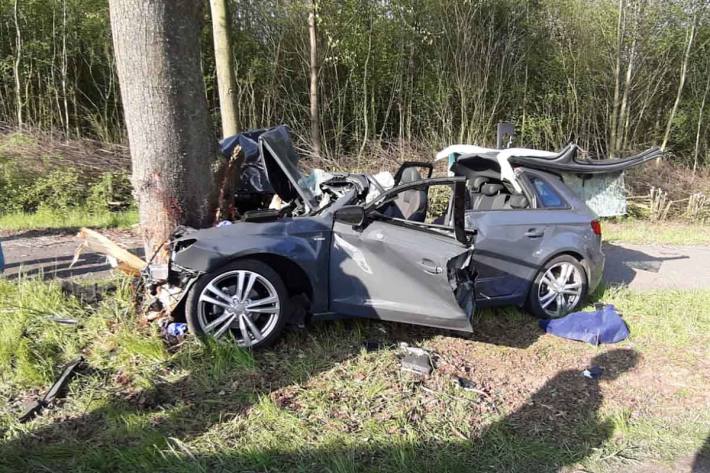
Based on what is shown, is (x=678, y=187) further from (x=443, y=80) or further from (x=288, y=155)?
(x=288, y=155)

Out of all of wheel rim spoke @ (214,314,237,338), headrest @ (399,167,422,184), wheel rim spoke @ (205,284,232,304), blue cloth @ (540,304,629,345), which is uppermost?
headrest @ (399,167,422,184)

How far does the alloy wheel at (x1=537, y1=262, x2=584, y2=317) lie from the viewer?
17.0ft

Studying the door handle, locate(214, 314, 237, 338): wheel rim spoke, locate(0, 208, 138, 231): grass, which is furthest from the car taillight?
locate(0, 208, 138, 231): grass

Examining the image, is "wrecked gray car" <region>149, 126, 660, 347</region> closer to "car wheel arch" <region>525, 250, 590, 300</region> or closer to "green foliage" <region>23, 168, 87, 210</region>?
"car wheel arch" <region>525, 250, 590, 300</region>

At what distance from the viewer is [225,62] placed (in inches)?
353

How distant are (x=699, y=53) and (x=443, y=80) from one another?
7230 millimetres

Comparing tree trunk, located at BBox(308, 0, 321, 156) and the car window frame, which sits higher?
tree trunk, located at BBox(308, 0, 321, 156)

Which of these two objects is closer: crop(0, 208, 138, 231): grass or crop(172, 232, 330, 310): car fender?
crop(172, 232, 330, 310): car fender

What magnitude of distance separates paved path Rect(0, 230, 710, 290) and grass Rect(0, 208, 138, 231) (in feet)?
1.54

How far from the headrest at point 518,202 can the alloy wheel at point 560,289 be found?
26.6 inches

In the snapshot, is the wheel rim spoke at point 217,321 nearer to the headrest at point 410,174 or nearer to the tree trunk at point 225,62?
the headrest at point 410,174

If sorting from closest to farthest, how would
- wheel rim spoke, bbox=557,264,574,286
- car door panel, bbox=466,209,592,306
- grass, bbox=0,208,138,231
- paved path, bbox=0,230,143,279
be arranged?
car door panel, bbox=466,209,592,306
wheel rim spoke, bbox=557,264,574,286
paved path, bbox=0,230,143,279
grass, bbox=0,208,138,231

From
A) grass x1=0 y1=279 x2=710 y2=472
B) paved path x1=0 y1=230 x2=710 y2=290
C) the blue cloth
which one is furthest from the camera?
paved path x1=0 y1=230 x2=710 y2=290

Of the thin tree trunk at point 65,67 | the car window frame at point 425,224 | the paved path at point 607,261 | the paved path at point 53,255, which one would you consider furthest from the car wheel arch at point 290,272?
the thin tree trunk at point 65,67
